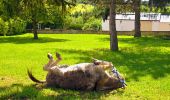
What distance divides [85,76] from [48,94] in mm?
1004

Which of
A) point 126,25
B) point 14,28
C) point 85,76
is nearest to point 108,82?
point 85,76

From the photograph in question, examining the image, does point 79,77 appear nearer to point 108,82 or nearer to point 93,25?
point 108,82

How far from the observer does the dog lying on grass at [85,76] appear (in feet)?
35.1

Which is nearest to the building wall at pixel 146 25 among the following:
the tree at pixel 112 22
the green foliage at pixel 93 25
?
the green foliage at pixel 93 25

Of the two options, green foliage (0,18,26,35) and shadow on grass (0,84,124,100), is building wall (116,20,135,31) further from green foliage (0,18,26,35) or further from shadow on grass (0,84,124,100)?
shadow on grass (0,84,124,100)

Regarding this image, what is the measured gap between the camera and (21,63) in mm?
18438

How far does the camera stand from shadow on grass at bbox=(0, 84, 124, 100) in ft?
33.5

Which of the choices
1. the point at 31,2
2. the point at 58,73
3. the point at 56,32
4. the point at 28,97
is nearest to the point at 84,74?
the point at 58,73

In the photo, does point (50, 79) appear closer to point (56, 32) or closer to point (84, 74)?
point (84, 74)

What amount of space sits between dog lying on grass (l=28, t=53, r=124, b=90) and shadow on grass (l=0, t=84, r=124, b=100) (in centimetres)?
18

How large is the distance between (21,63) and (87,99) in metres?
8.95

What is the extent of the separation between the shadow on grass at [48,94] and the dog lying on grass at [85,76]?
184 mm

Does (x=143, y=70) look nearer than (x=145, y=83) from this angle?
No

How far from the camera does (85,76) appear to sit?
1066 cm
